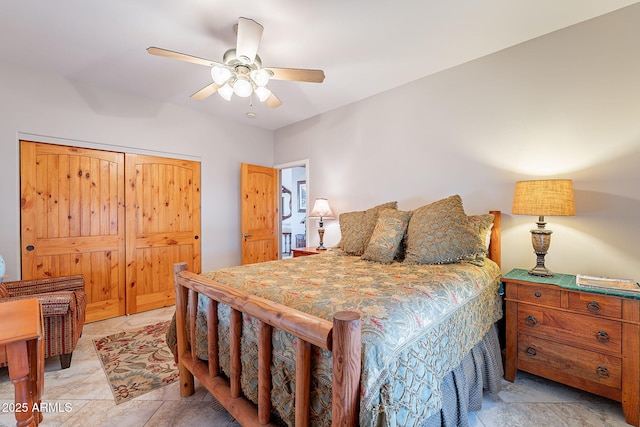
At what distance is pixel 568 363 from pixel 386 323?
1.61m

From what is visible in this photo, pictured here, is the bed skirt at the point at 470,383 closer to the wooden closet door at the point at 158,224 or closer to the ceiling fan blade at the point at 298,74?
the ceiling fan blade at the point at 298,74

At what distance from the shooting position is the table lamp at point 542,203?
74.8 inches

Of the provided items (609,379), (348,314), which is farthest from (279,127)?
(609,379)

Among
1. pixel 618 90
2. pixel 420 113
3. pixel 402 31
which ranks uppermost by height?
pixel 402 31

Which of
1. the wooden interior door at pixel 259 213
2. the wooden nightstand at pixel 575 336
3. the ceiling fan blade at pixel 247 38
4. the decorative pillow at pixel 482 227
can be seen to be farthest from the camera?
the wooden interior door at pixel 259 213

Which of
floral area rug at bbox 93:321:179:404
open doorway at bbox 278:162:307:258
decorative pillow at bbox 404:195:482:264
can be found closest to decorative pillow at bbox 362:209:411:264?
decorative pillow at bbox 404:195:482:264

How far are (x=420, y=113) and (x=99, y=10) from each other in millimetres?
2789

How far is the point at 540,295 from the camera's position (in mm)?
1878

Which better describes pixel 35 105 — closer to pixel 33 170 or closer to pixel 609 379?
pixel 33 170

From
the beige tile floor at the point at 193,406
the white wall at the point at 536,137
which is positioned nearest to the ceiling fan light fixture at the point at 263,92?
the white wall at the point at 536,137

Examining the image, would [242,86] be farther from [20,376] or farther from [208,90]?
[20,376]

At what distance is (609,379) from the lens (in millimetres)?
1657

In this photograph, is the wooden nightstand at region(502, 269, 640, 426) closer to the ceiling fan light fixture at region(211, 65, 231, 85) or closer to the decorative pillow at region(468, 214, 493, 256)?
the decorative pillow at region(468, 214, 493, 256)

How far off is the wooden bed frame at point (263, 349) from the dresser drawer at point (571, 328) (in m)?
1.70
